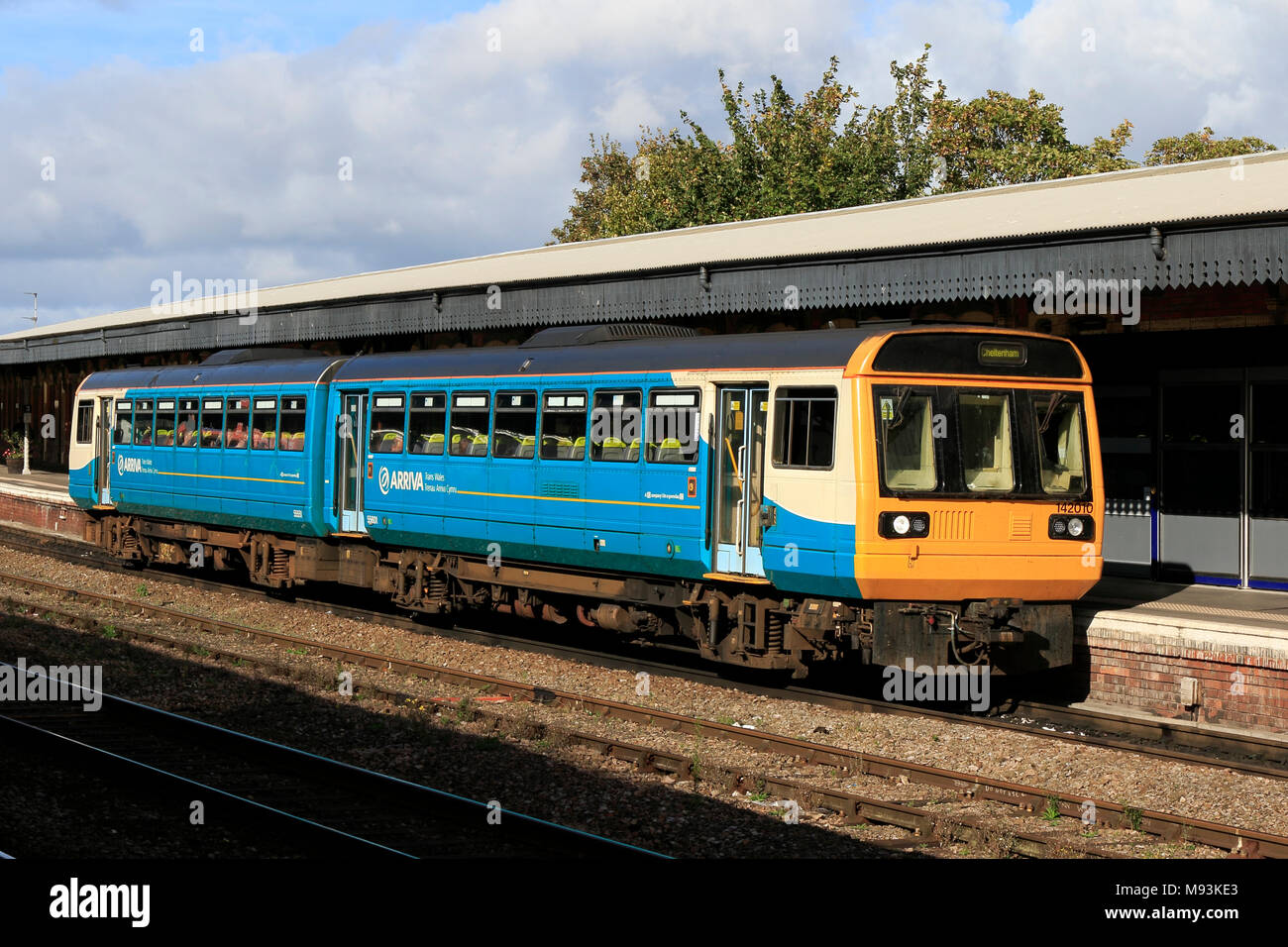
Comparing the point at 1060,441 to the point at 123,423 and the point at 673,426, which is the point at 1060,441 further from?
the point at 123,423

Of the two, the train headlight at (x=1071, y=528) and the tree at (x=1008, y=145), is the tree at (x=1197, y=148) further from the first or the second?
the train headlight at (x=1071, y=528)

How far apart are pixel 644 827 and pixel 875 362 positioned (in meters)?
4.51

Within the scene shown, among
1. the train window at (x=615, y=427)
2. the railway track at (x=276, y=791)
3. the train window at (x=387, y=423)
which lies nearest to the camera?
the railway track at (x=276, y=791)

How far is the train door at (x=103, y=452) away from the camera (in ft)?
72.6

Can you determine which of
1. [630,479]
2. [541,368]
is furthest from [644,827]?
[541,368]

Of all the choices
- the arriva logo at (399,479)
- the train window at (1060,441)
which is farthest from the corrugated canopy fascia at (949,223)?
the arriva logo at (399,479)

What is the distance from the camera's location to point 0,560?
23.6m

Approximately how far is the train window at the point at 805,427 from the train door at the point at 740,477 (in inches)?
8.0

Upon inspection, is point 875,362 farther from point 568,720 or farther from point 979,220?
point 979,220

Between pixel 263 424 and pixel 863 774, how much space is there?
37.2ft

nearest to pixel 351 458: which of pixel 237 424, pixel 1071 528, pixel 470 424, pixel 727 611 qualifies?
pixel 470 424

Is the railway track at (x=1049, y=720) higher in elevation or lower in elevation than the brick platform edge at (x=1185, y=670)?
lower

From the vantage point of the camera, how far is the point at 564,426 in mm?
13484
